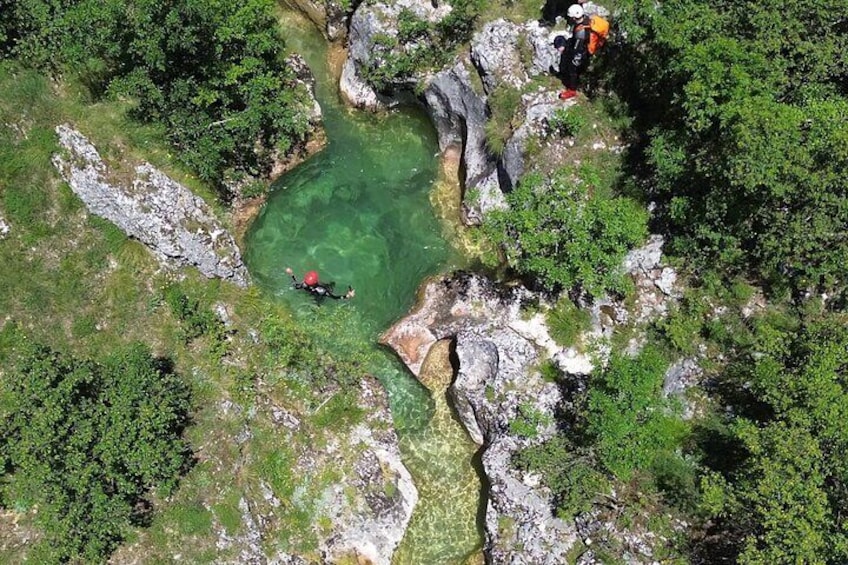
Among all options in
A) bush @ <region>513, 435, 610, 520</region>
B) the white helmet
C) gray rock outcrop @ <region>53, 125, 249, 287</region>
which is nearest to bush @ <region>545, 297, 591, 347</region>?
bush @ <region>513, 435, 610, 520</region>

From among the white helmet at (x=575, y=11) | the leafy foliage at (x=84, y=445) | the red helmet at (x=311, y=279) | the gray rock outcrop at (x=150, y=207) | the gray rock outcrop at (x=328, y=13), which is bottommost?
the leafy foliage at (x=84, y=445)

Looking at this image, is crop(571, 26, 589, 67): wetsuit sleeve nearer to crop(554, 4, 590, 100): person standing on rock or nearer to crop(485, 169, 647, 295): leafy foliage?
crop(554, 4, 590, 100): person standing on rock

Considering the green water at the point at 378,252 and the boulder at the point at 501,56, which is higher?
the boulder at the point at 501,56

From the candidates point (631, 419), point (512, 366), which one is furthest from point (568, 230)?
point (631, 419)

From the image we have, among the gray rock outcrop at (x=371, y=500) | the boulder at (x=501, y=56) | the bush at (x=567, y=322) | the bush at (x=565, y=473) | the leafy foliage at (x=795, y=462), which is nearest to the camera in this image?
the leafy foliage at (x=795, y=462)

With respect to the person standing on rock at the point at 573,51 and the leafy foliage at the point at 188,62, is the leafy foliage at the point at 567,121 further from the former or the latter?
the leafy foliage at the point at 188,62

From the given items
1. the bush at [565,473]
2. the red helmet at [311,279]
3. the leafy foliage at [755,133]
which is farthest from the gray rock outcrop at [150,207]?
the leafy foliage at [755,133]
